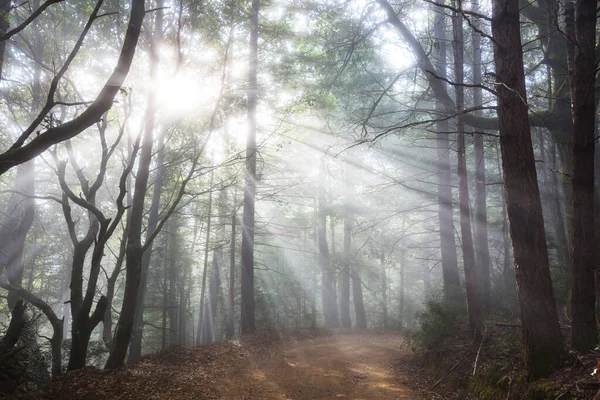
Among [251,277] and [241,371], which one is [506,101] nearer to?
[241,371]

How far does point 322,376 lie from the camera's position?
27.3ft

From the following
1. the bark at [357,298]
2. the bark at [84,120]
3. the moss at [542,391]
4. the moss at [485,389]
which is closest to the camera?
the bark at [84,120]

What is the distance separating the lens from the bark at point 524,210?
4.77 metres

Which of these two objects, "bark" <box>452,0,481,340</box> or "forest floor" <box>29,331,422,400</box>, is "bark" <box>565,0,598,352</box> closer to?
"forest floor" <box>29,331,422,400</box>

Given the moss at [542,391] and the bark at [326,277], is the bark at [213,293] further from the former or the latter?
the moss at [542,391]

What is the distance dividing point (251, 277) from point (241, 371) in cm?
630

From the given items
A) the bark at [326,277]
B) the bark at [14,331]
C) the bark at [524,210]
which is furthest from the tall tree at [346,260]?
the bark at [14,331]

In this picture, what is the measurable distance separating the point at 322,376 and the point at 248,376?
66.4 inches

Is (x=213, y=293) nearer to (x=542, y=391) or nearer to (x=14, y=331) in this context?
(x=14, y=331)

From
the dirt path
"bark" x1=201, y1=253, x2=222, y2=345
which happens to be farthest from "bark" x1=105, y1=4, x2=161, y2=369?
"bark" x1=201, y1=253, x2=222, y2=345

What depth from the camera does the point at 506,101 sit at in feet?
16.8

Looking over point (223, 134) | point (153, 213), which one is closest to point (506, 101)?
point (223, 134)

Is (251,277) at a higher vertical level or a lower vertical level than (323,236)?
lower

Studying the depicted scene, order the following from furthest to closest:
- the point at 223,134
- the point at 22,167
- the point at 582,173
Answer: the point at 22,167, the point at 223,134, the point at 582,173
